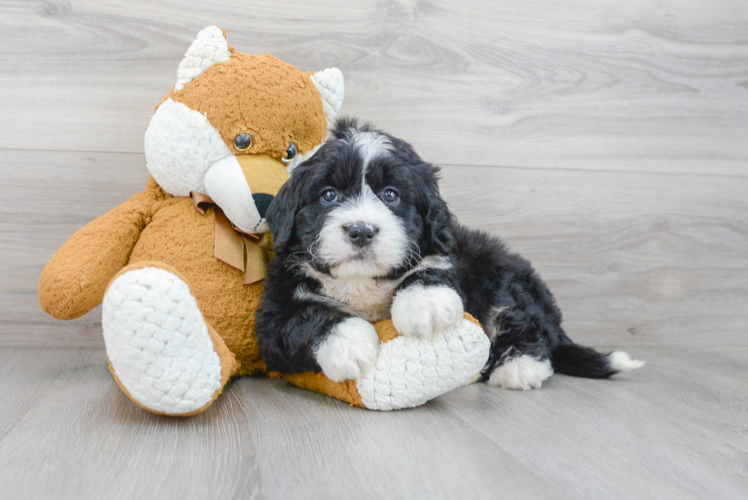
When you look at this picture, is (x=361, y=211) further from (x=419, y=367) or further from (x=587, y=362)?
(x=587, y=362)

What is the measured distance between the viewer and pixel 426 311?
50.6 inches

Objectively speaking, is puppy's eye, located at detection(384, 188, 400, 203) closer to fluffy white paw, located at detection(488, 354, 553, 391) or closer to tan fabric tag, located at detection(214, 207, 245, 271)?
tan fabric tag, located at detection(214, 207, 245, 271)

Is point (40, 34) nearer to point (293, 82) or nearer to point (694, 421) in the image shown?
point (293, 82)

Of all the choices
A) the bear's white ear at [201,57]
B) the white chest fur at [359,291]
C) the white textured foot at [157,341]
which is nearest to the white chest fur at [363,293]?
the white chest fur at [359,291]

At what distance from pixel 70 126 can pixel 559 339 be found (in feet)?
6.26

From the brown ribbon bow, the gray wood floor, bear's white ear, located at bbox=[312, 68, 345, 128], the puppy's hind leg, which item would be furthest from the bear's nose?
the puppy's hind leg

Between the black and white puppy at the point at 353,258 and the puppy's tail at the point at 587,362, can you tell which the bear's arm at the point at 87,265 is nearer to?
the black and white puppy at the point at 353,258

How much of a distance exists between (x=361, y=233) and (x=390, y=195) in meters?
0.17

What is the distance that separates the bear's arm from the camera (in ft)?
4.66

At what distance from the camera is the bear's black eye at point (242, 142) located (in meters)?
1.50

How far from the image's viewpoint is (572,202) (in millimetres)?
2344

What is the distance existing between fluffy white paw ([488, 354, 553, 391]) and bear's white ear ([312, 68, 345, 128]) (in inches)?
37.2

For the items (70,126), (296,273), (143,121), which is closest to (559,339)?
(296,273)

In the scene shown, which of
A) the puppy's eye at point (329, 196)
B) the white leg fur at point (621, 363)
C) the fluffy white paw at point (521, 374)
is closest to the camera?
the puppy's eye at point (329, 196)
